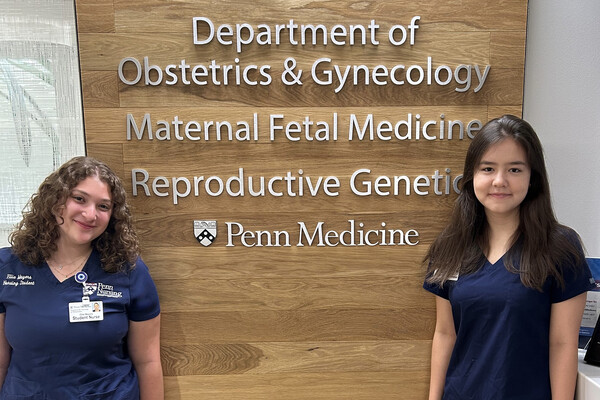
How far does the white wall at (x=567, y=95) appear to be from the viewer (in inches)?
72.2

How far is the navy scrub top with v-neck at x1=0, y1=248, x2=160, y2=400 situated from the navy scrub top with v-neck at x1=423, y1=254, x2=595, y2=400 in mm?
1213

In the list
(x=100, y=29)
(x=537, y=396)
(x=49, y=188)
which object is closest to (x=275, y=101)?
(x=100, y=29)

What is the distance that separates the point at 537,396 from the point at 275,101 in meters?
1.42

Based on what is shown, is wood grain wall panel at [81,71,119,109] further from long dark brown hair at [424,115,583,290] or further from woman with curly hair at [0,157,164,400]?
long dark brown hair at [424,115,583,290]

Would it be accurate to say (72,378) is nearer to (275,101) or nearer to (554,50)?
(275,101)

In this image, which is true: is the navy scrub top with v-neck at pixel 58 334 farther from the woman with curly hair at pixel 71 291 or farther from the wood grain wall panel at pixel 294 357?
the wood grain wall panel at pixel 294 357

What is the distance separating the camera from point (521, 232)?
154cm

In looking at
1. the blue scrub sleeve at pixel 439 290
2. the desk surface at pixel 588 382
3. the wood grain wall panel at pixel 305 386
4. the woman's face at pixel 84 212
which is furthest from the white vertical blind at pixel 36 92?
the desk surface at pixel 588 382

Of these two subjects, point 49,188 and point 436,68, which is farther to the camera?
point 436,68

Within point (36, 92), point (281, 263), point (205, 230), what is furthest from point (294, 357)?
point (36, 92)

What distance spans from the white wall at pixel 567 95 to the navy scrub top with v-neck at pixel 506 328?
56cm

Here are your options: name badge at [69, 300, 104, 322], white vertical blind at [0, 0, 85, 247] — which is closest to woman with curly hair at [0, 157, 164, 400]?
name badge at [69, 300, 104, 322]

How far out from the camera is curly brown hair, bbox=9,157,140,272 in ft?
5.02

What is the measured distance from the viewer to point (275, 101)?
179 centimetres
